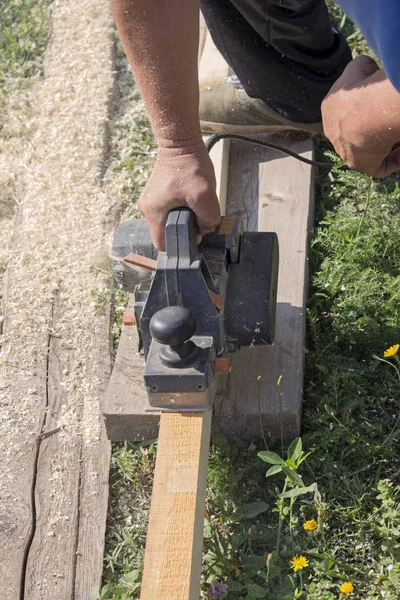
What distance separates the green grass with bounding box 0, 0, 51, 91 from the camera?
13.3ft

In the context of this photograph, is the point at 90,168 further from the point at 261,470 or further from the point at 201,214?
the point at 261,470

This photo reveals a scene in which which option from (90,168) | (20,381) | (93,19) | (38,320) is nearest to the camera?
(20,381)

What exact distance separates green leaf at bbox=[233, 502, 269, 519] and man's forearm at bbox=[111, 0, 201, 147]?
1.04 meters

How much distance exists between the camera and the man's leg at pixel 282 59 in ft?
10.4

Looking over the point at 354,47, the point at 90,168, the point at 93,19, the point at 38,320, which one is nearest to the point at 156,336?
the point at 38,320

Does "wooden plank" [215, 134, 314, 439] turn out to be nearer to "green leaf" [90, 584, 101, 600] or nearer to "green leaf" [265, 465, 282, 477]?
"green leaf" [265, 465, 282, 477]

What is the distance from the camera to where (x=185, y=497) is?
203cm

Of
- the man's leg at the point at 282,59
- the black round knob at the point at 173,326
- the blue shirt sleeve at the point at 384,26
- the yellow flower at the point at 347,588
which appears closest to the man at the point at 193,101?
the blue shirt sleeve at the point at 384,26

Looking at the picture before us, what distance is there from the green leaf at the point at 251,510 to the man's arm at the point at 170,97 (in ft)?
2.54

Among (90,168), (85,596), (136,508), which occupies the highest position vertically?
(90,168)

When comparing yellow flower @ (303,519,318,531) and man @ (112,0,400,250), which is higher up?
man @ (112,0,400,250)

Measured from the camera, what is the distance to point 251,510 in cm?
223

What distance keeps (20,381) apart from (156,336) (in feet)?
2.92

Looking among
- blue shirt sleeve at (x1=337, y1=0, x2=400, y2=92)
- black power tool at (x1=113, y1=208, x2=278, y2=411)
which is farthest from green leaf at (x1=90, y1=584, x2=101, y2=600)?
blue shirt sleeve at (x1=337, y1=0, x2=400, y2=92)
